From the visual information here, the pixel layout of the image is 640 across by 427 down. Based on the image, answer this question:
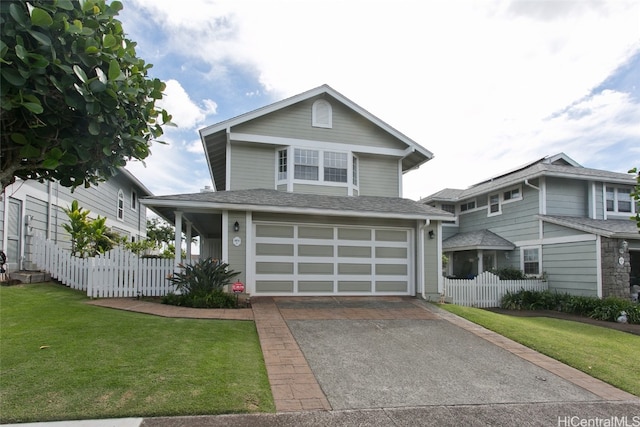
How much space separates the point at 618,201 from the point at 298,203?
15.0 m

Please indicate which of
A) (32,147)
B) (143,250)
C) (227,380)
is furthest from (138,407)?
(143,250)

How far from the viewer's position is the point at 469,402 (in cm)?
480

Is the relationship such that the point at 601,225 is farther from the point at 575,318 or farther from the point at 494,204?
the point at 494,204

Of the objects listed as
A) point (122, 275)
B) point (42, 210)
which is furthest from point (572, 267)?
point (42, 210)

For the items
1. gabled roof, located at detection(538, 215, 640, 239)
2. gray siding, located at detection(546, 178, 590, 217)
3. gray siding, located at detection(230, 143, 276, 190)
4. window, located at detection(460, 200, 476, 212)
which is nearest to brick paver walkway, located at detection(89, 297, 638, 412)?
gray siding, located at detection(230, 143, 276, 190)

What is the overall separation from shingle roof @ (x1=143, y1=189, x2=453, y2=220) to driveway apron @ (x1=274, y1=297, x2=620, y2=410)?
121 inches

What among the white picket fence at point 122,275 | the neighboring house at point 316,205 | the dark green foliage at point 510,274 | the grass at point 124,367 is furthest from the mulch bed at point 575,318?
the white picket fence at point 122,275

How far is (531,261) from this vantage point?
16.5 m

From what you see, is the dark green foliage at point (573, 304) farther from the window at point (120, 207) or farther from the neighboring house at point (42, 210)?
the window at point (120, 207)

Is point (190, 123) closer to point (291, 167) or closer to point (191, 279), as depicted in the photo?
point (291, 167)

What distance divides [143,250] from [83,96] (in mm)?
18547

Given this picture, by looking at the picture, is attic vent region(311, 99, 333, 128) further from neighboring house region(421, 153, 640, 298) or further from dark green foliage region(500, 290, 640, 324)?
dark green foliage region(500, 290, 640, 324)

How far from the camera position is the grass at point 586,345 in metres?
6.24

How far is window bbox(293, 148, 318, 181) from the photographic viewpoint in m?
13.3
